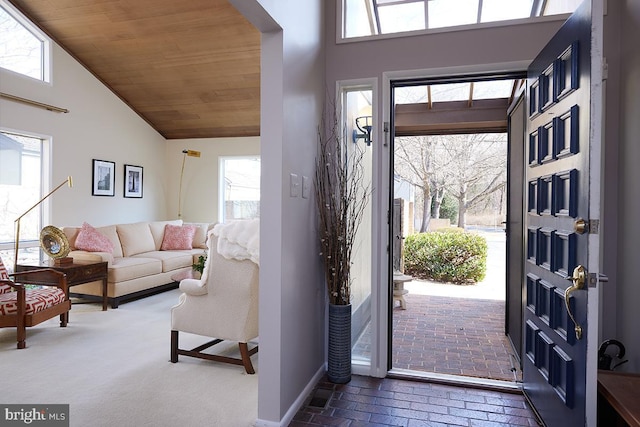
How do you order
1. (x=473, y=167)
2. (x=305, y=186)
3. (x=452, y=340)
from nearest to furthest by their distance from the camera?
(x=305, y=186) → (x=452, y=340) → (x=473, y=167)

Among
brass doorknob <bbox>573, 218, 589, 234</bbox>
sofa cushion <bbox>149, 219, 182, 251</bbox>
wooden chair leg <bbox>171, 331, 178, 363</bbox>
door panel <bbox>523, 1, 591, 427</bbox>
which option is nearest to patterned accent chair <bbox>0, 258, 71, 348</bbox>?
wooden chair leg <bbox>171, 331, 178, 363</bbox>

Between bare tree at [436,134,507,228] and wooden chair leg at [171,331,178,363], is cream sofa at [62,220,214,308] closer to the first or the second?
wooden chair leg at [171,331,178,363]

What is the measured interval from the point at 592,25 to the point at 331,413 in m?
2.29

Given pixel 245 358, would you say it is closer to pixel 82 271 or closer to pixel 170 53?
pixel 82 271

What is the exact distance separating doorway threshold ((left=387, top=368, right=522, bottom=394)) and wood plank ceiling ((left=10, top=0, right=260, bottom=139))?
4.39 m

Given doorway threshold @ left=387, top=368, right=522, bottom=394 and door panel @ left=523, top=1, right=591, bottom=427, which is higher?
door panel @ left=523, top=1, right=591, bottom=427

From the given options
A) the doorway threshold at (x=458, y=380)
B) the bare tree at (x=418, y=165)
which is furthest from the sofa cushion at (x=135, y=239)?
the bare tree at (x=418, y=165)

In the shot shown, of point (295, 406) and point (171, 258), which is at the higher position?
point (171, 258)

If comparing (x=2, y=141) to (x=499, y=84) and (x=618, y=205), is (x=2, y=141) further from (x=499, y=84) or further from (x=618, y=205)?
(x=618, y=205)

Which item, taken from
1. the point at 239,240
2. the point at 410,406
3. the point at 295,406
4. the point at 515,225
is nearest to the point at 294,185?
the point at 239,240

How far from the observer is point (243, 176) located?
301 inches

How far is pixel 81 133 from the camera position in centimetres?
617

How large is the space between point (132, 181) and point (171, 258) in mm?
2205

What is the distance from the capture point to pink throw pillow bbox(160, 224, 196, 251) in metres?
6.41
